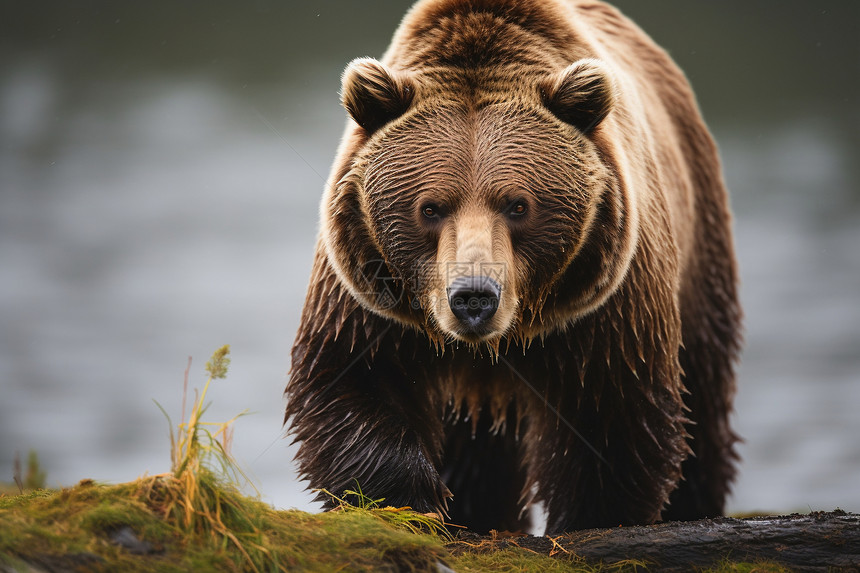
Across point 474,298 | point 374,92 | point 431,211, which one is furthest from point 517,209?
point 374,92

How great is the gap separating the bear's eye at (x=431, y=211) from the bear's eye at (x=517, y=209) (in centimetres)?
37

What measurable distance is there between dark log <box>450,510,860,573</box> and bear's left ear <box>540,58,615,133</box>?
215cm

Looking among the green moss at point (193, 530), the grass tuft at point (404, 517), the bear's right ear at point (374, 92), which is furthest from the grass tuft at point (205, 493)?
the bear's right ear at point (374, 92)

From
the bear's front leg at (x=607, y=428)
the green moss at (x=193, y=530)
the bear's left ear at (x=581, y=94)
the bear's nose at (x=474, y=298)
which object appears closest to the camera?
the green moss at (x=193, y=530)

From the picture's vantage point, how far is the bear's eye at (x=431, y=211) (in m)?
4.95

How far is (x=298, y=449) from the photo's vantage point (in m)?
5.71

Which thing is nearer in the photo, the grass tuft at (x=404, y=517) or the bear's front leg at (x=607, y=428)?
the grass tuft at (x=404, y=517)

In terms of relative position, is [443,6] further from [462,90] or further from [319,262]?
[319,262]

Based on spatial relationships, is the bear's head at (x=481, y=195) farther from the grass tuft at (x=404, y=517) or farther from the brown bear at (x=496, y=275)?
the grass tuft at (x=404, y=517)

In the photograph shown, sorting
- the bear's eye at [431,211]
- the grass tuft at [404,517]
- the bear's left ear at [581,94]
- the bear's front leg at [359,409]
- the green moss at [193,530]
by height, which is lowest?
the green moss at [193,530]

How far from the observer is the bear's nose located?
175 inches

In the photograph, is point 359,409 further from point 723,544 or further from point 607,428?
point 723,544

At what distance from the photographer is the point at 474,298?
14.7ft

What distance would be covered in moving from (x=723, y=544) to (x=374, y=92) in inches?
112
